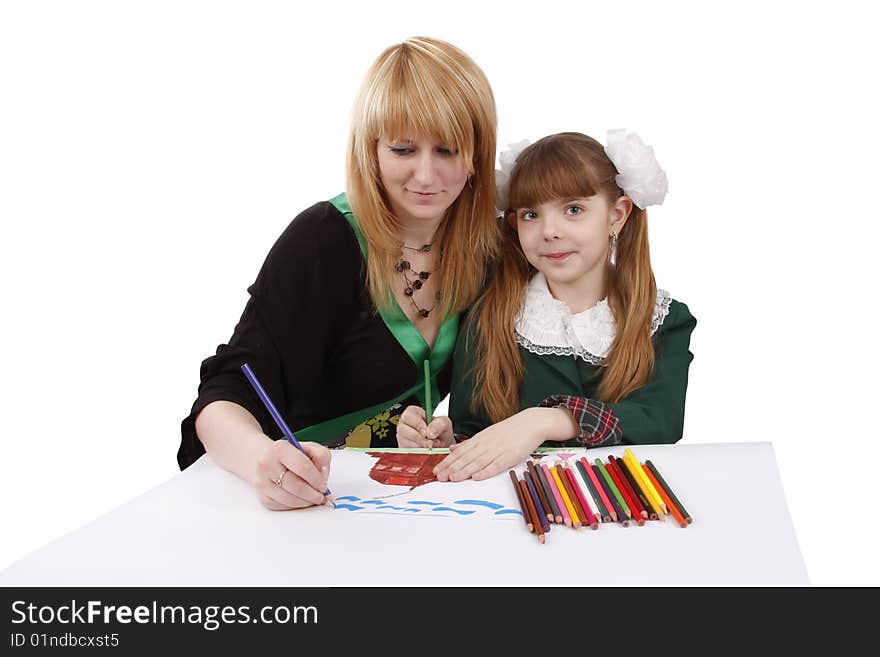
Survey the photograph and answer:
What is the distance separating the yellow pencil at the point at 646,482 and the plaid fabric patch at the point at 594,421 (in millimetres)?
95

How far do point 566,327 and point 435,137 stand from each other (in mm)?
527

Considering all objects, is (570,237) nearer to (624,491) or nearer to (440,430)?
(440,430)

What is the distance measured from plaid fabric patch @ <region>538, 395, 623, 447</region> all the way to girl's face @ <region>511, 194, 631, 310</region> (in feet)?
1.07

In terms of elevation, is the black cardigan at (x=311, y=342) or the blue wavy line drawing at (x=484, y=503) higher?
the black cardigan at (x=311, y=342)

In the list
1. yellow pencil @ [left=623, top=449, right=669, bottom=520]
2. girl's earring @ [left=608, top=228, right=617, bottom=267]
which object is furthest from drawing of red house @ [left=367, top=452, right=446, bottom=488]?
girl's earring @ [left=608, top=228, right=617, bottom=267]

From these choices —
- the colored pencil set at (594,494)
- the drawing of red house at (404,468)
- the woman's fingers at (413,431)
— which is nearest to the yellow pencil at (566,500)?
the colored pencil set at (594,494)

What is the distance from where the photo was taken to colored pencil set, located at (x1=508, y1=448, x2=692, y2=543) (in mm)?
1465

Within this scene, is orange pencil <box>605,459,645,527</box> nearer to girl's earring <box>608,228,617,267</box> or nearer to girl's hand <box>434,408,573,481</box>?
girl's hand <box>434,408,573,481</box>

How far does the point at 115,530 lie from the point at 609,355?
3.65 ft

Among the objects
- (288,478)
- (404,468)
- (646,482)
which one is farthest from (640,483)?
(288,478)

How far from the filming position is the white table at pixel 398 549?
1.25 meters

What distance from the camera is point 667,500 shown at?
4.99 feet

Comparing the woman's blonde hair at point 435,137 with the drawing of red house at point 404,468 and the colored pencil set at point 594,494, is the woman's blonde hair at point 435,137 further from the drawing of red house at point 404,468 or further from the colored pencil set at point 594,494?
the colored pencil set at point 594,494
